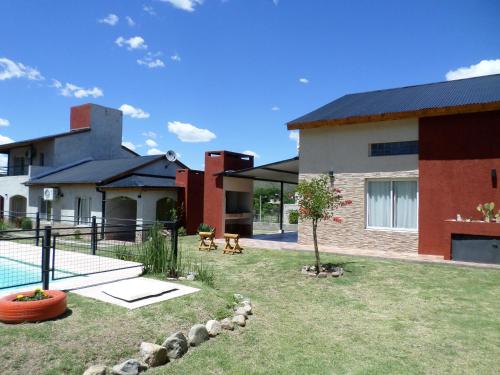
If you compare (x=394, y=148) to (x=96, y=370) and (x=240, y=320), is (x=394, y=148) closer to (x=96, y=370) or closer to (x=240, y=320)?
(x=240, y=320)

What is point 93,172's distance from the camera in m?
25.4

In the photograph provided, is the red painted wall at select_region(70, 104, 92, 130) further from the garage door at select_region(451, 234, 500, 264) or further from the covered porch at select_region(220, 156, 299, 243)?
the garage door at select_region(451, 234, 500, 264)

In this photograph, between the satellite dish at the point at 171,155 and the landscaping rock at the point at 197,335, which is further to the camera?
the satellite dish at the point at 171,155

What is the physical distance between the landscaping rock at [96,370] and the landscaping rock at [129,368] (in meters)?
0.13

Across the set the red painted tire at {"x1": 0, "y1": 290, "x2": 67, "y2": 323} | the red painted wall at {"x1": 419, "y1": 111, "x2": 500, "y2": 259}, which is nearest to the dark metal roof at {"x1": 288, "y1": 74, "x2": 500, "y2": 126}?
the red painted wall at {"x1": 419, "y1": 111, "x2": 500, "y2": 259}

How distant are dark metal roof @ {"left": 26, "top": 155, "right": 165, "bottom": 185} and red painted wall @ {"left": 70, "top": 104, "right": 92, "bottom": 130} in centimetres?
392

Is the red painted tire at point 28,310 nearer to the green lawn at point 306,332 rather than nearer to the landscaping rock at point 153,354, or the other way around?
the green lawn at point 306,332

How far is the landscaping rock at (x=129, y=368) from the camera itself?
5023mm

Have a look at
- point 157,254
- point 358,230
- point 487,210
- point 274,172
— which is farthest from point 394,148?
point 157,254

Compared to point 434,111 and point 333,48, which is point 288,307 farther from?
point 333,48

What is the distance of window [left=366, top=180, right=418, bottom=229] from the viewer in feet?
48.1

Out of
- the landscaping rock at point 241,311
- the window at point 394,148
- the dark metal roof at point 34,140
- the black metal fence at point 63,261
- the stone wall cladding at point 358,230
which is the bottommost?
the landscaping rock at point 241,311

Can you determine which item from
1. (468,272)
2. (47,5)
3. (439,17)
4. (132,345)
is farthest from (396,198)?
(47,5)

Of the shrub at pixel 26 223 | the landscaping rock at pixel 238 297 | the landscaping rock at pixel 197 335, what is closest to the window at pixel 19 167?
the shrub at pixel 26 223
